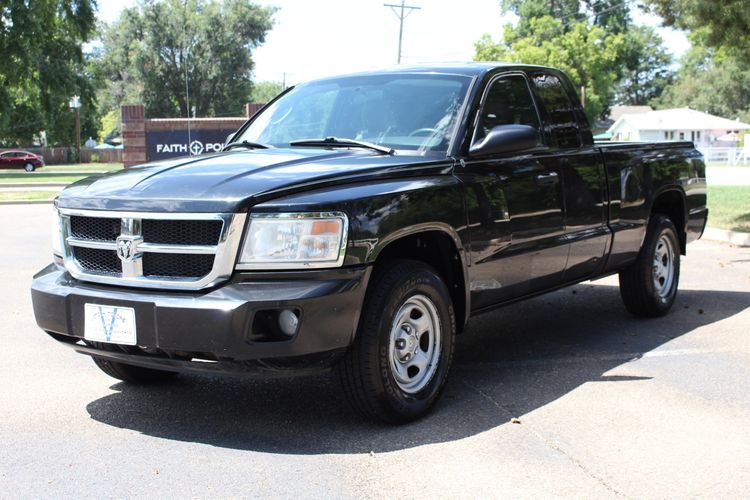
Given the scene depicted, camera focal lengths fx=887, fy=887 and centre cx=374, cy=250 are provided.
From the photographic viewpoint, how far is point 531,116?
19.6ft

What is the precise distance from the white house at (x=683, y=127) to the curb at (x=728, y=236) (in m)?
56.9

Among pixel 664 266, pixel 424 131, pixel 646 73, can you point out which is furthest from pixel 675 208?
pixel 646 73

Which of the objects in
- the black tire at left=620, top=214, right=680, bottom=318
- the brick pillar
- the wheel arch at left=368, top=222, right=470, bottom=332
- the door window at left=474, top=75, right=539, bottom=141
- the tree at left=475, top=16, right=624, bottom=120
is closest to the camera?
the wheel arch at left=368, top=222, right=470, bottom=332

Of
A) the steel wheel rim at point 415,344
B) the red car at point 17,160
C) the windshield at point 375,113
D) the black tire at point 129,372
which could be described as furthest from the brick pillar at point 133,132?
the red car at point 17,160

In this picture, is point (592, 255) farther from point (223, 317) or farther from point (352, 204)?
point (223, 317)

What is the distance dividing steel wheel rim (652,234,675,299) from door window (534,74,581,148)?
1532 mm

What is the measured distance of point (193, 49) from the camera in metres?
66.1

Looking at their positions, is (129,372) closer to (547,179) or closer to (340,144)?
(340,144)

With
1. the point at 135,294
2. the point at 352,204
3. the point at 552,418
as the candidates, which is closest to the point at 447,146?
the point at 352,204

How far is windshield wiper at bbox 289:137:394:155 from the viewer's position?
5039 millimetres

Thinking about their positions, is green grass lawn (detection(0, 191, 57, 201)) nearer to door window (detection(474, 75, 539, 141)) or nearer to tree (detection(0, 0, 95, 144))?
tree (detection(0, 0, 95, 144))

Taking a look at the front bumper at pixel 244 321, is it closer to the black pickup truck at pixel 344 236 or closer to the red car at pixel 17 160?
the black pickup truck at pixel 344 236

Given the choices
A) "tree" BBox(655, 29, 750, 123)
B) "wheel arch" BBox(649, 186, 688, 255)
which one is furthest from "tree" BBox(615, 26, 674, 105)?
"wheel arch" BBox(649, 186, 688, 255)

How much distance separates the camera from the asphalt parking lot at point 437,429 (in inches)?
152
